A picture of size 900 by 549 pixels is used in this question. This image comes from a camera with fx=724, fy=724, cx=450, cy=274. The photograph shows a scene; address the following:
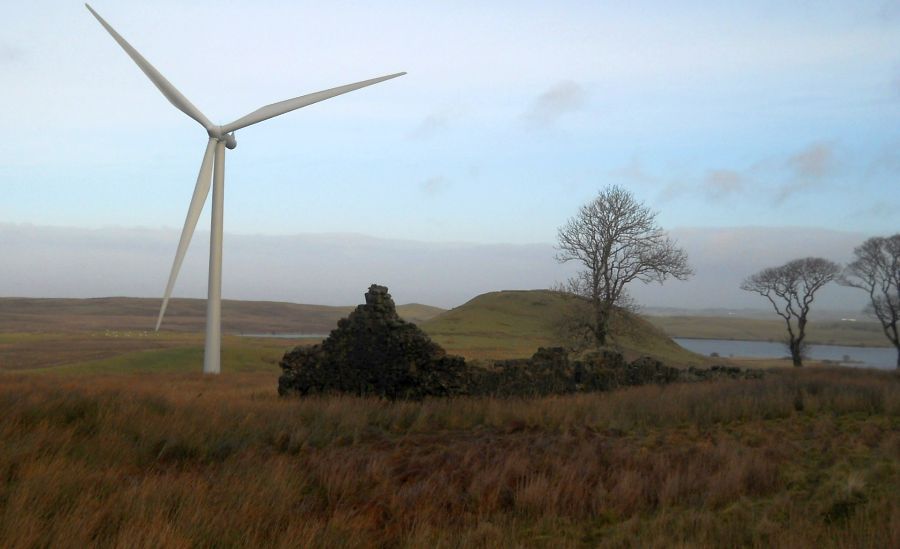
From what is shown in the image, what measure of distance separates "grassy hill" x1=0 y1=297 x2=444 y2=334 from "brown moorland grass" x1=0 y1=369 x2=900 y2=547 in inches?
2960

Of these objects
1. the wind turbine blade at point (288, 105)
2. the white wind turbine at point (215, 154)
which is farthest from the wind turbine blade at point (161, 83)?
the wind turbine blade at point (288, 105)

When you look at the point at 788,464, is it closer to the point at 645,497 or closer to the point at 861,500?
the point at 861,500

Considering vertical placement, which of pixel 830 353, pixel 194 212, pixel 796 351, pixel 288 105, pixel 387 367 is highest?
pixel 288 105

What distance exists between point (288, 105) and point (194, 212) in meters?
5.24

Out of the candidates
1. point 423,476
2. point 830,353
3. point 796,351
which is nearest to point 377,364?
point 423,476

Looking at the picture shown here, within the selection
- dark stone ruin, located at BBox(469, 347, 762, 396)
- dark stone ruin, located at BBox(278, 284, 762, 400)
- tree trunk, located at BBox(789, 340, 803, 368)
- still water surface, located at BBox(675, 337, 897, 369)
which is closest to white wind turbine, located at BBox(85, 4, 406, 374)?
dark stone ruin, located at BBox(278, 284, 762, 400)

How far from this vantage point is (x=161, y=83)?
25.0 metres

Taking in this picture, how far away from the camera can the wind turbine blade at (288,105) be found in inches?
1020

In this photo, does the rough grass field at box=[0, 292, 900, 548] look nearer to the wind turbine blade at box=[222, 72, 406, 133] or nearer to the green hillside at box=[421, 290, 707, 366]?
the wind turbine blade at box=[222, 72, 406, 133]

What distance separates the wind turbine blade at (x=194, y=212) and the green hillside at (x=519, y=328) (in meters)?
19.9

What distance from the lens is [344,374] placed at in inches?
693

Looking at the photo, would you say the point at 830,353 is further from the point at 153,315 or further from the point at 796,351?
the point at 153,315

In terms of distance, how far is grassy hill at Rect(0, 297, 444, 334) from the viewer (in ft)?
315

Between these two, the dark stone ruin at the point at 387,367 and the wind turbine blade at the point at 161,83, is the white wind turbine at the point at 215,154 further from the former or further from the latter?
the dark stone ruin at the point at 387,367
